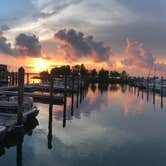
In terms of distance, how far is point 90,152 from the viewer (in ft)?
68.9

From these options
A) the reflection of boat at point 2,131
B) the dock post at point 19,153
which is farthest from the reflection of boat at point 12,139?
the reflection of boat at point 2,131

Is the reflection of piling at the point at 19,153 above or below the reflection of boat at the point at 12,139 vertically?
below

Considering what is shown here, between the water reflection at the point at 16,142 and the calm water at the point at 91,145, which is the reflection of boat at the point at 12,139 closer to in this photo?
the water reflection at the point at 16,142

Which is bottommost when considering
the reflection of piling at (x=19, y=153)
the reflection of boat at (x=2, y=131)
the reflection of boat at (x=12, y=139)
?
the reflection of piling at (x=19, y=153)

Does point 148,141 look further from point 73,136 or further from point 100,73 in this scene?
point 100,73

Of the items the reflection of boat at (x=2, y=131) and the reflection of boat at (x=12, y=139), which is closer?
the reflection of boat at (x=2, y=131)

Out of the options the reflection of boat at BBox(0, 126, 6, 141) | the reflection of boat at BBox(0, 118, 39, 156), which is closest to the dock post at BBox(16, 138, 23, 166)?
the reflection of boat at BBox(0, 118, 39, 156)

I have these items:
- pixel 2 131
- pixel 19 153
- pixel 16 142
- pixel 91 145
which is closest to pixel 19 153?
pixel 19 153

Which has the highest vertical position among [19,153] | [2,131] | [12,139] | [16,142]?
[2,131]

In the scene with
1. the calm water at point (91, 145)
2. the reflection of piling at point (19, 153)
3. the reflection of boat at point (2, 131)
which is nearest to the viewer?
the reflection of piling at point (19, 153)

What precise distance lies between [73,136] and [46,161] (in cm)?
663

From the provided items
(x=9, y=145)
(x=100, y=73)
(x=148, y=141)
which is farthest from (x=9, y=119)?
(x=100, y=73)

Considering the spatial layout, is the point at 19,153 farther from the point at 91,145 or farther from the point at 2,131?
the point at 91,145

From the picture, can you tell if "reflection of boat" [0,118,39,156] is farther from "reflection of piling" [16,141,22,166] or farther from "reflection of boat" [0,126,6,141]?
"reflection of boat" [0,126,6,141]
